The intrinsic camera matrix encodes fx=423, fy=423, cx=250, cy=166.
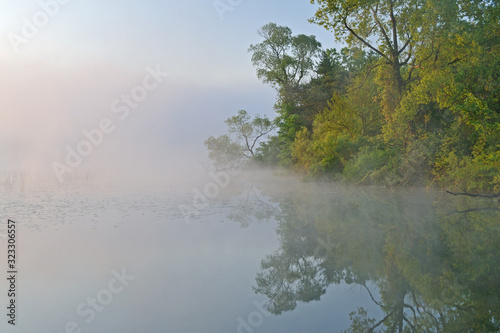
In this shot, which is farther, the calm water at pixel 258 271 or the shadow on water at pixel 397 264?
the shadow on water at pixel 397 264

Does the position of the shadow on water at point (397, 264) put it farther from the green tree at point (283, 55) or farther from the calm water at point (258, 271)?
the green tree at point (283, 55)

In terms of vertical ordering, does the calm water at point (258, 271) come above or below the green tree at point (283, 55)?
below

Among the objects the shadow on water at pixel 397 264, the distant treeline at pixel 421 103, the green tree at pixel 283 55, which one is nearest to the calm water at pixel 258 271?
the shadow on water at pixel 397 264

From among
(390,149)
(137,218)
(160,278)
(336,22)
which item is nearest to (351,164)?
(390,149)

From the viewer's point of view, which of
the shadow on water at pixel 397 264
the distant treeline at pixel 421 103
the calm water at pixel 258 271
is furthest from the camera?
the distant treeline at pixel 421 103

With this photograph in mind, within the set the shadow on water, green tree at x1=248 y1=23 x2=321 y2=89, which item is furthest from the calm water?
green tree at x1=248 y1=23 x2=321 y2=89

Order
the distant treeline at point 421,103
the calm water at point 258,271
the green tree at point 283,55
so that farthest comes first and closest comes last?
the green tree at point 283,55 < the distant treeline at point 421,103 < the calm water at point 258,271

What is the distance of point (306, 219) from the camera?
14078 millimetres

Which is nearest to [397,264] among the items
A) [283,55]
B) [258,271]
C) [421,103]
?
[258,271]

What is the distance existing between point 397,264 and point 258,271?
9.08ft

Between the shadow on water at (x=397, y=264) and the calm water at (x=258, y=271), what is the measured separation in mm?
31

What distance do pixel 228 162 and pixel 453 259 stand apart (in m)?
43.5

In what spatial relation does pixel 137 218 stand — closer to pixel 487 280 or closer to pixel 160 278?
pixel 160 278

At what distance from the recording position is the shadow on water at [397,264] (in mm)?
5773
